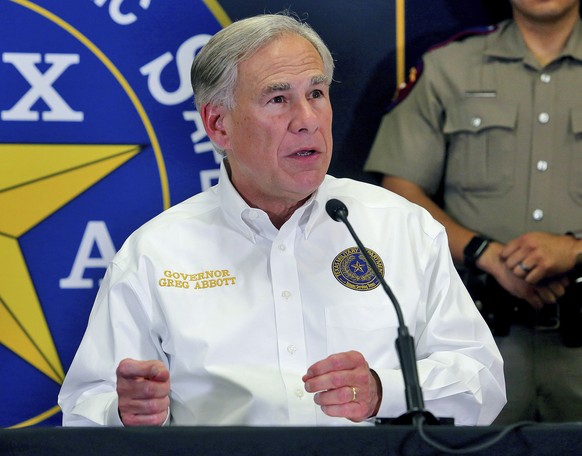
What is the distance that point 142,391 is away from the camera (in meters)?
2.11

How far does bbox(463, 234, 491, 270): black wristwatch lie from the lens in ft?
10.2

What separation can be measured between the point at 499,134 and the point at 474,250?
15.3 inches

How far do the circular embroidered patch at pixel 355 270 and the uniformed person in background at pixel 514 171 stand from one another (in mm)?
575

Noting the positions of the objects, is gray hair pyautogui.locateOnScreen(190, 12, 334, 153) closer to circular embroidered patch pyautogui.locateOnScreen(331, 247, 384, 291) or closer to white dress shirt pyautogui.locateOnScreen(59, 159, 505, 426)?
white dress shirt pyautogui.locateOnScreen(59, 159, 505, 426)

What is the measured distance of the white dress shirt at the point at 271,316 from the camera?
2467mm

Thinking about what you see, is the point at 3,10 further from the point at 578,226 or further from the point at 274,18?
the point at 578,226

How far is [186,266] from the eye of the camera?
8.66ft

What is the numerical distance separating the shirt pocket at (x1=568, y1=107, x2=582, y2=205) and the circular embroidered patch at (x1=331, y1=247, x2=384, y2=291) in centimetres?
86

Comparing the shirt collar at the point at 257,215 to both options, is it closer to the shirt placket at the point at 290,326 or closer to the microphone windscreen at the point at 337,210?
the shirt placket at the point at 290,326

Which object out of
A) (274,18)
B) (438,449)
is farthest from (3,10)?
(438,449)

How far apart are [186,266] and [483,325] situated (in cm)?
75

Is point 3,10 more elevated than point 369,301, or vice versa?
point 3,10

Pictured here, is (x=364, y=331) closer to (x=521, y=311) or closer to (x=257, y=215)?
(x=257, y=215)

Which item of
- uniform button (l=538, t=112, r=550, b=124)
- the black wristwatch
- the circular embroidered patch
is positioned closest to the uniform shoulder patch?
uniform button (l=538, t=112, r=550, b=124)
